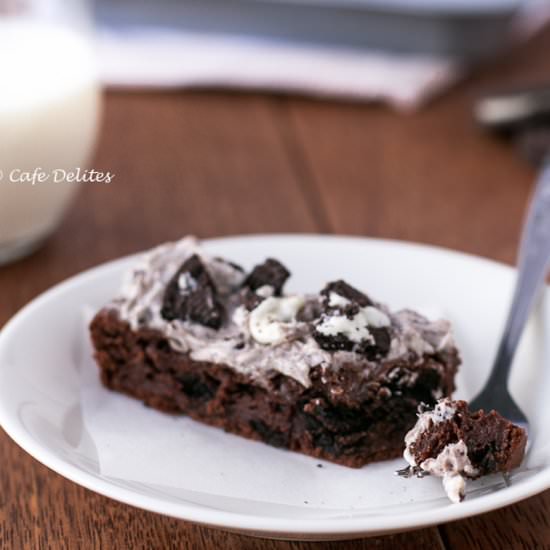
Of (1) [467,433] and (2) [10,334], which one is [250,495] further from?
(2) [10,334]

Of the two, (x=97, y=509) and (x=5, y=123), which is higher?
(x=5, y=123)

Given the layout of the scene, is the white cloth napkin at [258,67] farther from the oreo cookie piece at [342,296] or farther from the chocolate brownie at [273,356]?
the oreo cookie piece at [342,296]

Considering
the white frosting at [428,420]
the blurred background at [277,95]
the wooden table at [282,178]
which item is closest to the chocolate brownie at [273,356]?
the white frosting at [428,420]

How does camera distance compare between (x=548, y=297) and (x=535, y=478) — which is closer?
(x=535, y=478)

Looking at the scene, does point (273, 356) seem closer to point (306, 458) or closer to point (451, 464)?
point (306, 458)

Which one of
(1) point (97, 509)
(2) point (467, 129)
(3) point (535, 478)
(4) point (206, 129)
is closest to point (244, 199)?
(4) point (206, 129)

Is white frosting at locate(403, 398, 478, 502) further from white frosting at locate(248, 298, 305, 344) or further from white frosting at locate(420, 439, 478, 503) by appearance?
white frosting at locate(248, 298, 305, 344)
